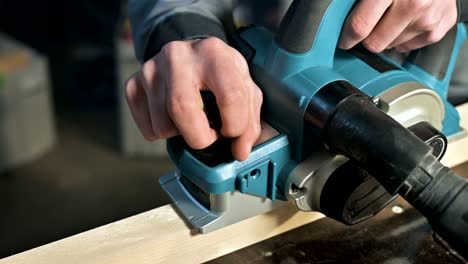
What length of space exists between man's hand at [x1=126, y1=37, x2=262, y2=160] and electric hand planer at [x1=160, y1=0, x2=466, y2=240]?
0.04 meters

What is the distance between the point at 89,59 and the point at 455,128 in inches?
83.0

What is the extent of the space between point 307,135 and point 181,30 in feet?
0.79

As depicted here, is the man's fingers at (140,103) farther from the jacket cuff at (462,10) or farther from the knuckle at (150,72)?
the jacket cuff at (462,10)

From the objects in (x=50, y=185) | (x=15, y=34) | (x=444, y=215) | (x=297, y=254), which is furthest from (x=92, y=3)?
(x=444, y=215)

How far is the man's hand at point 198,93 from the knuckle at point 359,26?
15cm

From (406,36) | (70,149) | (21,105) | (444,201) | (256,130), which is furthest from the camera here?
(70,149)

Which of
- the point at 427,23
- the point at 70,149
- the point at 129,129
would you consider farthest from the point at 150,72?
the point at 70,149

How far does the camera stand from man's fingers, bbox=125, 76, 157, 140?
79 centimetres

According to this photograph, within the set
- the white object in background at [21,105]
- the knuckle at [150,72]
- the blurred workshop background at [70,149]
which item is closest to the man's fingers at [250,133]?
the knuckle at [150,72]

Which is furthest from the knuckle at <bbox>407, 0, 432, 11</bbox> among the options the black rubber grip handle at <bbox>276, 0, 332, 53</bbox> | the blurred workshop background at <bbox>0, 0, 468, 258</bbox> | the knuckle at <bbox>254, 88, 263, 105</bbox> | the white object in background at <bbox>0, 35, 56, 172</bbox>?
the white object in background at <bbox>0, 35, 56, 172</bbox>

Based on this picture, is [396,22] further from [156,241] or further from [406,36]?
[156,241]

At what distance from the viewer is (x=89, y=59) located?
281cm

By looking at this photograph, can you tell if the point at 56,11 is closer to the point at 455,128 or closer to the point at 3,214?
the point at 3,214

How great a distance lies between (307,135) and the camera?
0.77 meters
